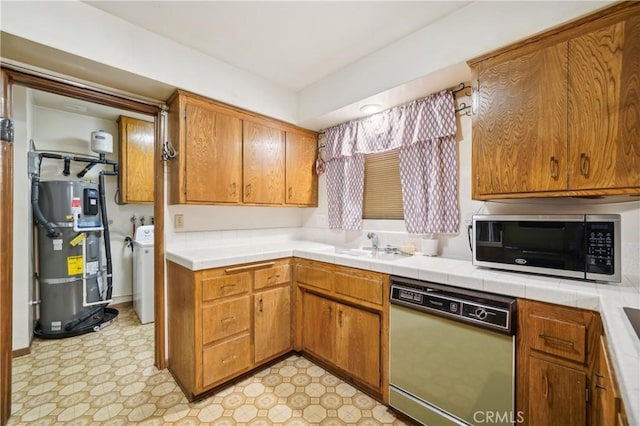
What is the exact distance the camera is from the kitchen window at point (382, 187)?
235cm

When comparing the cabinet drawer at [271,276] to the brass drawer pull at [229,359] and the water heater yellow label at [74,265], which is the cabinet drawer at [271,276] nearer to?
the brass drawer pull at [229,359]

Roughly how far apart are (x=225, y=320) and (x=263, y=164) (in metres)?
1.36

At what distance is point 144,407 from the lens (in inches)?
68.7

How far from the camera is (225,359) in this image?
1891mm

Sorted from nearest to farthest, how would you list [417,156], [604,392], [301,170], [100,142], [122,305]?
[604,392]
[417,156]
[301,170]
[100,142]
[122,305]

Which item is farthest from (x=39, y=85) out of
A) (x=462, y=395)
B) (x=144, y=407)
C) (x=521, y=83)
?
(x=462, y=395)

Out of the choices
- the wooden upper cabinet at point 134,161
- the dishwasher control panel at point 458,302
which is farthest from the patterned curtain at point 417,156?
the wooden upper cabinet at point 134,161

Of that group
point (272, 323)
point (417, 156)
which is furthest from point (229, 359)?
point (417, 156)

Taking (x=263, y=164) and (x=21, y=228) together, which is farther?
(x=263, y=164)

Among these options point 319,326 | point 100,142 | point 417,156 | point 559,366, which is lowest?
point 319,326

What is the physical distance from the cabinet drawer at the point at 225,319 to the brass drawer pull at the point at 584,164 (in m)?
2.10

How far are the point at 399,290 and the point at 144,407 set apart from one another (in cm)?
182

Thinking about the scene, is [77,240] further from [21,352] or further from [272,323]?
[272,323]

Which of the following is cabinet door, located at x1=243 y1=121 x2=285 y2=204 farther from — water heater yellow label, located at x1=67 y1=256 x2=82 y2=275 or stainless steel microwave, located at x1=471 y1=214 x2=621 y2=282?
water heater yellow label, located at x1=67 y1=256 x2=82 y2=275
